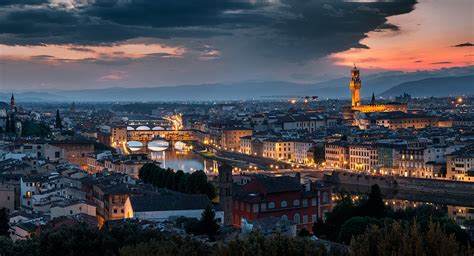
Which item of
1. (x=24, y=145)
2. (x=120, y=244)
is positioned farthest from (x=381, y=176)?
(x=120, y=244)

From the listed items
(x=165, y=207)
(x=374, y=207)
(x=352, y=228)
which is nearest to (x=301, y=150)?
(x=374, y=207)

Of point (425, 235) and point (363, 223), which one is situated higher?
point (425, 235)

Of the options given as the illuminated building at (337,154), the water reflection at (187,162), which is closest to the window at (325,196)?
the water reflection at (187,162)

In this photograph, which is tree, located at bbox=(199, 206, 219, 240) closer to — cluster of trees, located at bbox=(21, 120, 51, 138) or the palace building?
cluster of trees, located at bbox=(21, 120, 51, 138)

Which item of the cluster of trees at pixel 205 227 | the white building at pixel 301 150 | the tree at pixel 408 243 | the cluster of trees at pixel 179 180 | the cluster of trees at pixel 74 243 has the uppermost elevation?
the tree at pixel 408 243

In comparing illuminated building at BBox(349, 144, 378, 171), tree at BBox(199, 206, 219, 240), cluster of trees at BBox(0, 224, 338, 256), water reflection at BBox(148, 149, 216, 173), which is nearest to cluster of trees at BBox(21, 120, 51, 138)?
water reflection at BBox(148, 149, 216, 173)

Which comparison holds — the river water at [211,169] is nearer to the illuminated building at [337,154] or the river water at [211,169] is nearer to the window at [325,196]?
the window at [325,196]

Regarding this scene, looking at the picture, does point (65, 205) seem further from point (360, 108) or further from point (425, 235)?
point (360, 108)

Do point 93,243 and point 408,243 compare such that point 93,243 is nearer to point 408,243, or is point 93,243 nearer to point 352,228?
point 352,228
